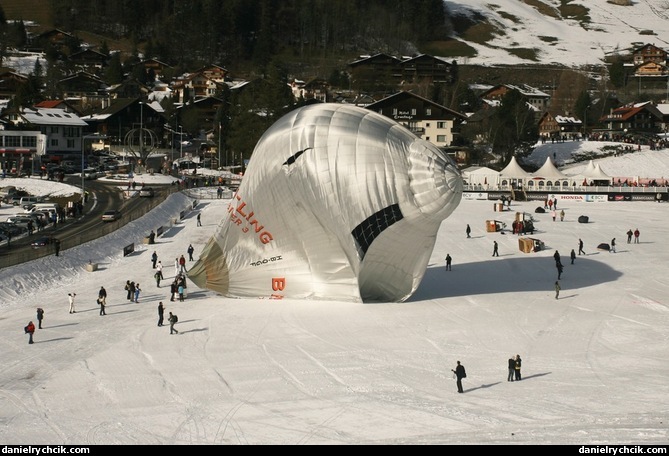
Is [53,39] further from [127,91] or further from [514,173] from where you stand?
[514,173]

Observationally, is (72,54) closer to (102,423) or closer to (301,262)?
(301,262)

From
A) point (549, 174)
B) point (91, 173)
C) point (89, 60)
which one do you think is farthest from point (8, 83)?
point (549, 174)

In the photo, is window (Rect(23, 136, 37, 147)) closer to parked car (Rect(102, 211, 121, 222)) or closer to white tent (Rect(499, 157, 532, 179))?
parked car (Rect(102, 211, 121, 222))

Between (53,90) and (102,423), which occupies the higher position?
(53,90)

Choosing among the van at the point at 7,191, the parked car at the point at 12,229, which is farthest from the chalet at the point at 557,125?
the parked car at the point at 12,229

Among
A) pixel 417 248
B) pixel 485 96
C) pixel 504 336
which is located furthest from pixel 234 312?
pixel 485 96

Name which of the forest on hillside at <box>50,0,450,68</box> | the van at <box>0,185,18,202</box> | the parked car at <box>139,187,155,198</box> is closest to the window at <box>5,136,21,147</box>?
the van at <box>0,185,18,202</box>
